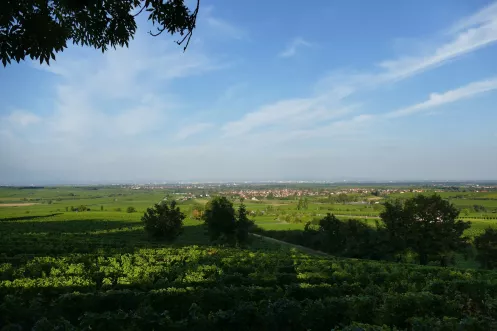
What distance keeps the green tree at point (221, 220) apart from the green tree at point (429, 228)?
83.2 ft

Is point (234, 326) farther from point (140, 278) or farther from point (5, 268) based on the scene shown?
point (5, 268)

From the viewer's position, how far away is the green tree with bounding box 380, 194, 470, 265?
39500 millimetres

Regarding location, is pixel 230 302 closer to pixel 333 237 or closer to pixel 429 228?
pixel 429 228

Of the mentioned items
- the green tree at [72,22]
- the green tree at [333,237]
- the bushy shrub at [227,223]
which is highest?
the green tree at [72,22]

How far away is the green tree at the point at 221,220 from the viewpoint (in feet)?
169

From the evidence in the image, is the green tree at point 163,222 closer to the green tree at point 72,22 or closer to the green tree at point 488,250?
the green tree at point 488,250

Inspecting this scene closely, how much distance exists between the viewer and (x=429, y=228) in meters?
40.2

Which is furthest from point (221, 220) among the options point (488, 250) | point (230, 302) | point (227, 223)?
point (488, 250)

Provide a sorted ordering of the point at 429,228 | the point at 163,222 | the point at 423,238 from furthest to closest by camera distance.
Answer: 1. the point at 163,222
2. the point at 423,238
3. the point at 429,228

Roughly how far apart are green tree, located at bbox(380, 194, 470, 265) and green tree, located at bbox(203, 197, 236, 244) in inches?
999

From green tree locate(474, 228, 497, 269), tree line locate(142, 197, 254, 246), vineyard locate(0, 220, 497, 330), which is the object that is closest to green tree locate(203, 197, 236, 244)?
tree line locate(142, 197, 254, 246)

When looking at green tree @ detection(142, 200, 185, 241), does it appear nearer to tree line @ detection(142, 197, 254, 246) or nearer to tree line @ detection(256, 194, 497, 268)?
tree line @ detection(142, 197, 254, 246)

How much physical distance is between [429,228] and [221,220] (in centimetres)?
3050

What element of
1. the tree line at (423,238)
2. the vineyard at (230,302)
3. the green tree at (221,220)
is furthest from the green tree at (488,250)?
the green tree at (221,220)
